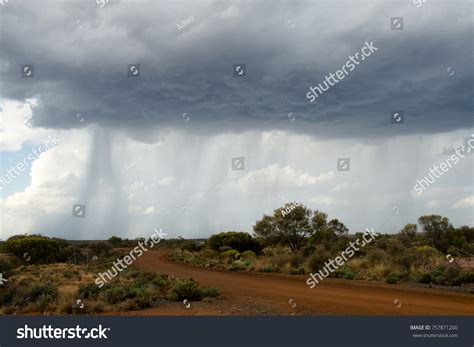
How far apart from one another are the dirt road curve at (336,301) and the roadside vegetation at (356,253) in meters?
2.18

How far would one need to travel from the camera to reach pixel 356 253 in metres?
32.4

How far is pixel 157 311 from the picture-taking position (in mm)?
14227

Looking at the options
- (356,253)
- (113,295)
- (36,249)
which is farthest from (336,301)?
(36,249)

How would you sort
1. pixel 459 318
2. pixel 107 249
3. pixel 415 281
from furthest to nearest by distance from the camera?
pixel 107 249 → pixel 415 281 → pixel 459 318

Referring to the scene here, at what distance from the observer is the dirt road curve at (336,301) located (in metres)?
13.5

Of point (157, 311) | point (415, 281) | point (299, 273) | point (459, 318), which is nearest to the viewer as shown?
point (459, 318)

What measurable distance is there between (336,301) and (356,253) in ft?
59.6

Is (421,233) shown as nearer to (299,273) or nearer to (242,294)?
(299,273)

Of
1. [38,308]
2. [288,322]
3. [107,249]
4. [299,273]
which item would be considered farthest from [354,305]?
[107,249]

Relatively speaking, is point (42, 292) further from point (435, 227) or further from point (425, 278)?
point (435, 227)

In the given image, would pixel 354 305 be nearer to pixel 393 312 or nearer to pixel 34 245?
pixel 393 312

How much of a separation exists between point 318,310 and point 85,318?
6967 mm

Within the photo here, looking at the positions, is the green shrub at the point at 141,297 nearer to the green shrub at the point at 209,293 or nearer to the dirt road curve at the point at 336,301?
the dirt road curve at the point at 336,301

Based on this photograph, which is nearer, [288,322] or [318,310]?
[288,322]
